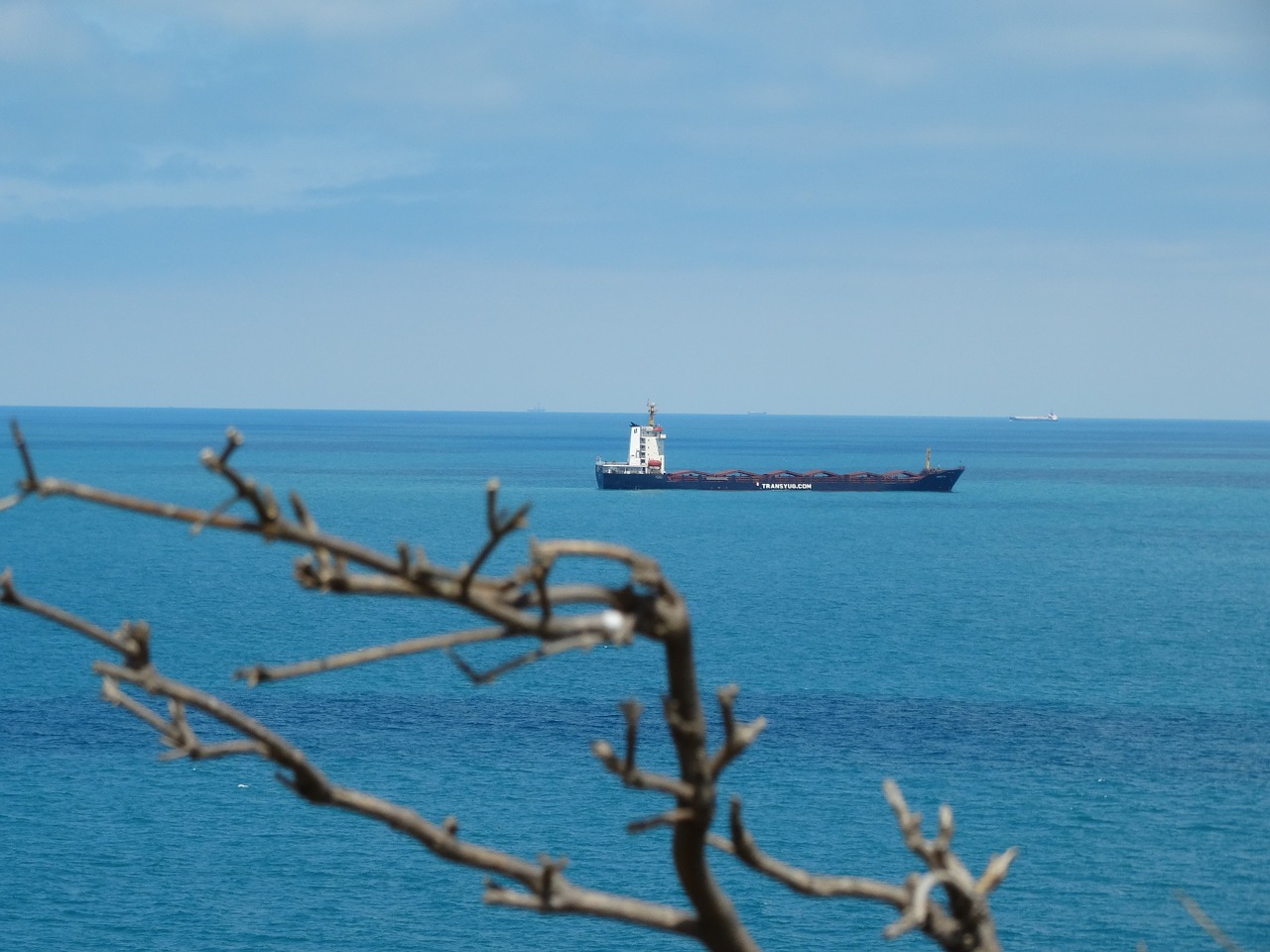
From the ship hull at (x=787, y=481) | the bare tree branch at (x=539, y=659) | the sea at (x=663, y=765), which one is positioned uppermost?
the bare tree branch at (x=539, y=659)

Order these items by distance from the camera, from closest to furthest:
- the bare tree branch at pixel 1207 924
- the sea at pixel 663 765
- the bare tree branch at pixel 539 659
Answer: the bare tree branch at pixel 539 659 < the bare tree branch at pixel 1207 924 < the sea at pixel 663 765

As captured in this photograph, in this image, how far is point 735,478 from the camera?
162125 mm

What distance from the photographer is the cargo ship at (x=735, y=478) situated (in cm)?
15575

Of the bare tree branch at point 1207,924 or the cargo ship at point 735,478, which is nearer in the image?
the bare tree branch at point 1207,924

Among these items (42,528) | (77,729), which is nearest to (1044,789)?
(77,729)

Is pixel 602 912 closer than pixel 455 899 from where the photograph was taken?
Yes

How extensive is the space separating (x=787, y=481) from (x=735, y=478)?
10.0 m

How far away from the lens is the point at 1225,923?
31875 millimetres

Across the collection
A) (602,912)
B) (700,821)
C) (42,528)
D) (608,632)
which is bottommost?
(42,528)

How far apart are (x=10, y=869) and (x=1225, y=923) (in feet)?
94.4

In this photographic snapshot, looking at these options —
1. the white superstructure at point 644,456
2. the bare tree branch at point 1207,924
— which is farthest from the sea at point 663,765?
the white superstructure at point 644,456

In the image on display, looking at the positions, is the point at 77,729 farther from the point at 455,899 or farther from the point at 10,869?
the point at 455,899

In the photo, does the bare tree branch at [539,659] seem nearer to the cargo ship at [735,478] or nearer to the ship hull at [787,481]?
the cargo ship at [735,478]

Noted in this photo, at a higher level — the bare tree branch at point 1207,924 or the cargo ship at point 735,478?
the bare tree branch at point 1207,924
